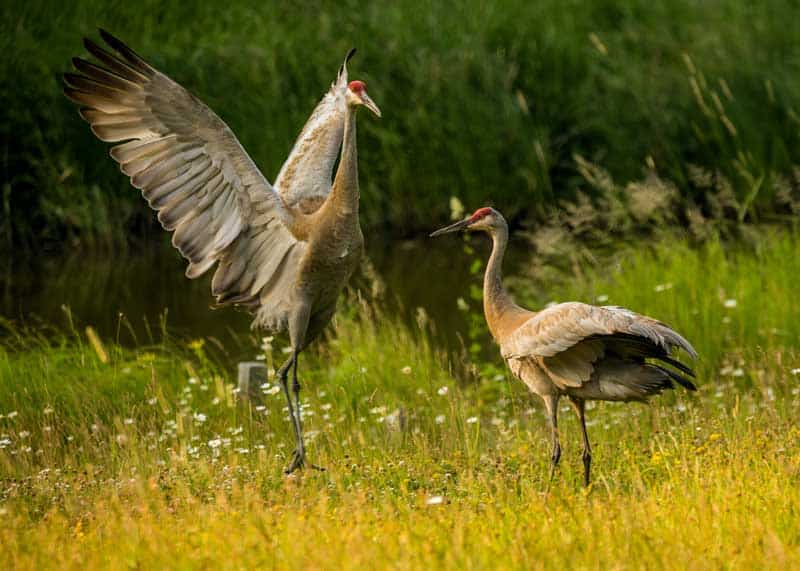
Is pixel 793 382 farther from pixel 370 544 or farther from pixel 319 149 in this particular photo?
pixel 370 544

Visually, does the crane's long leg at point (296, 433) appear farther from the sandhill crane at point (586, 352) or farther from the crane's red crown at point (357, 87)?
the crane's red crown at point (357, 87)

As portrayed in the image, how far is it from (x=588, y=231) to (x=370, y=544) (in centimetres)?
802

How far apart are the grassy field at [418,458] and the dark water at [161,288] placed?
1.24 m

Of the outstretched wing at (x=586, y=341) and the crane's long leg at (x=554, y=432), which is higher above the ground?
the outstretched wing at (x=586, y=341)

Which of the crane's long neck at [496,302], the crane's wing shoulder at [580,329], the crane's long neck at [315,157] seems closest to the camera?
the crane's wing shoulder at [580,329]

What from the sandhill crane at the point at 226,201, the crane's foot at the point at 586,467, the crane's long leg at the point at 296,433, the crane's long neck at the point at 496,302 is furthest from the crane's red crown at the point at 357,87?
the crane's foot at the point at 586,467

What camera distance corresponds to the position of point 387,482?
225 inches

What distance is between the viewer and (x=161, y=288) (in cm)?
1248

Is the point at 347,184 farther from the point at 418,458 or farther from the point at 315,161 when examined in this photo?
the point at 418,458

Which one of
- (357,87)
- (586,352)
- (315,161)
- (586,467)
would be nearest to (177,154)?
(357,87)

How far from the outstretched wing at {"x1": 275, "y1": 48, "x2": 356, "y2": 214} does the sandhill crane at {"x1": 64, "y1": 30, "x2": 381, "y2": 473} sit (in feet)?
A: 0.39

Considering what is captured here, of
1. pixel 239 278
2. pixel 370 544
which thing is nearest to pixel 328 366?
pixel 239 278

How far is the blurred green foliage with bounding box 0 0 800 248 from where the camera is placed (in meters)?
12.7

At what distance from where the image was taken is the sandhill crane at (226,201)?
20.4ft
